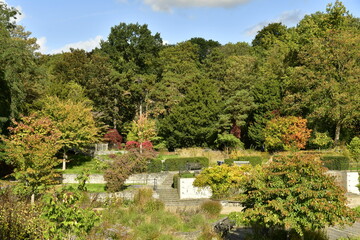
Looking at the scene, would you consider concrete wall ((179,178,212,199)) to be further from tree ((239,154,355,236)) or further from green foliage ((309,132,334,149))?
green foliage ((309,132,334,149))

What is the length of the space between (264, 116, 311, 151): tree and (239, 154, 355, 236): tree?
62.8 ft

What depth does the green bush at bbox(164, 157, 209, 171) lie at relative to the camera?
94.2 ft

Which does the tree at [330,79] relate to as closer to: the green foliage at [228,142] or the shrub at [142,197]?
the green foliage at [228,142]

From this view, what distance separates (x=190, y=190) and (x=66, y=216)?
16.5m

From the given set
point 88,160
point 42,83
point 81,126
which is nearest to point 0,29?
point 42,83

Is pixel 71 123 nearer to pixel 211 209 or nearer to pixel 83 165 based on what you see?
pixel 83 165

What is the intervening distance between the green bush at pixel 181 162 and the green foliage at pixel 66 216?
64.9ft

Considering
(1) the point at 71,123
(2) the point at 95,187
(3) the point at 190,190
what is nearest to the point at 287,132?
(3) the point at 190,190

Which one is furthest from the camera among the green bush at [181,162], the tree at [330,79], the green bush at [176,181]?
the tree at [330,79]

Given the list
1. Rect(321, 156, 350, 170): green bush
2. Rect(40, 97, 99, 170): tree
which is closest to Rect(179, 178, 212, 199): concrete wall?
Rect(321, 156, 350, 170): green bush

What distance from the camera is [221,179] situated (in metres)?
23.8

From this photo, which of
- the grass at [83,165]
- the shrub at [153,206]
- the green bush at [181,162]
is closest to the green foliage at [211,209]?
the shrub at [153,206]

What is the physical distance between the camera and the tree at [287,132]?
30.9 metres

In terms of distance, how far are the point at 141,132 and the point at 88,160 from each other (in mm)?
6107
